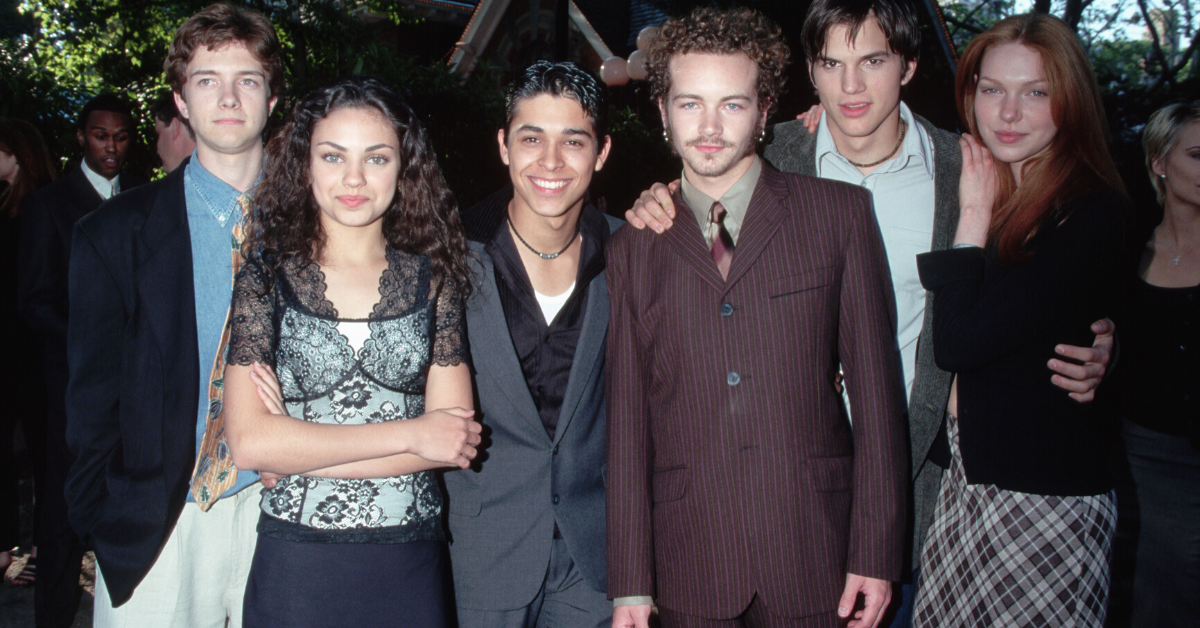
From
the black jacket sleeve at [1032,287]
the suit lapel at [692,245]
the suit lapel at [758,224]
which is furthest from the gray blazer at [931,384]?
the suit lapel at [692,245]

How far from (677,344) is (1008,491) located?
112cm

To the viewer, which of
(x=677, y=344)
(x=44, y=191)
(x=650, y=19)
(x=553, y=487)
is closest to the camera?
(x=677, y=344)

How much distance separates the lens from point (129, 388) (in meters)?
2.26

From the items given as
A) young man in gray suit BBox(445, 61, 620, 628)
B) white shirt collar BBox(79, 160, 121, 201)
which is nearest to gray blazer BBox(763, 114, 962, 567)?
young man in gray suit BBox(445, 61, 620, 628)

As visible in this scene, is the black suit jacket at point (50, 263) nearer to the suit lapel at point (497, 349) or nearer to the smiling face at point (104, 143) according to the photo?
the smiling face at point (104, 143)

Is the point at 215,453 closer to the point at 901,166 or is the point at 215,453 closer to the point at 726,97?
the point at 726,97

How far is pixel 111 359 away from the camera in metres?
2.30

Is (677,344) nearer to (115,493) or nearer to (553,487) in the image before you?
(553,487)

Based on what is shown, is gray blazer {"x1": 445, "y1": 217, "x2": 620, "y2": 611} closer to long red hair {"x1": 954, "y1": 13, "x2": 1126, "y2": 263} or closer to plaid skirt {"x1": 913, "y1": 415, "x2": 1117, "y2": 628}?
plaid skirt {"x1": 913, "y1": 415, "x2": 1117, "y2": 628}

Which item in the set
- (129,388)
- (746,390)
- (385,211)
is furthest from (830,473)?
(129,388)

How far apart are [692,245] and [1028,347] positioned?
109 centimetres

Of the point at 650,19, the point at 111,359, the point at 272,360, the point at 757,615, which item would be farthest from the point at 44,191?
the point at 650,19

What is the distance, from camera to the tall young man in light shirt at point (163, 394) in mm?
2254

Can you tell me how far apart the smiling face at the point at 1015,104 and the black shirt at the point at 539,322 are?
4.58ft
